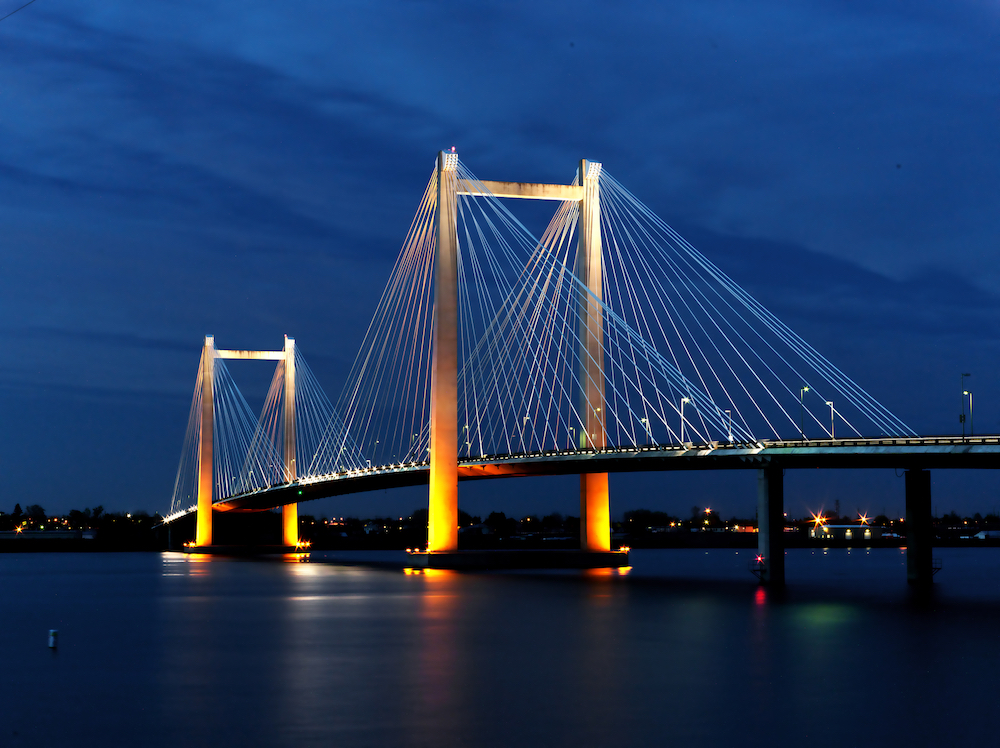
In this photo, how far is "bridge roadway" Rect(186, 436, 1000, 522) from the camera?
37.7 metres

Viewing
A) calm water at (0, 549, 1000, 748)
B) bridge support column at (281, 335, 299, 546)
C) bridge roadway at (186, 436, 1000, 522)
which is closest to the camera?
calm water at (0, 549, 1000, 748)

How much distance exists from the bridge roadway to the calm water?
4691 millimetres

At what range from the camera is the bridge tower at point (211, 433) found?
92500 mm

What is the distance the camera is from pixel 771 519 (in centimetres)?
4428

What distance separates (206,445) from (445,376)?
1909 inches

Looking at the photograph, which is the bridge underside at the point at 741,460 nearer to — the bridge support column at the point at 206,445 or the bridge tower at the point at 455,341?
the bridge tower at the point at 455,341

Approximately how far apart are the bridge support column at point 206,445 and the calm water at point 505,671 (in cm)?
5406

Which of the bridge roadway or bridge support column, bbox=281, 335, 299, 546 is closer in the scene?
the bridge roadway

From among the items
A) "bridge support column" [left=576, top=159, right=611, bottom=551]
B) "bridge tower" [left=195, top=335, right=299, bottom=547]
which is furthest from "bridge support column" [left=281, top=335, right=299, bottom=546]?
"bridge support column" [left=576, top=159, right=611, bottom=551]

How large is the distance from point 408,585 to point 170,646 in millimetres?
22023

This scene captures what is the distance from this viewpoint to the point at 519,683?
753 inches

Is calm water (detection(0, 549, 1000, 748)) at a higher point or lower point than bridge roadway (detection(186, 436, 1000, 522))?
lower

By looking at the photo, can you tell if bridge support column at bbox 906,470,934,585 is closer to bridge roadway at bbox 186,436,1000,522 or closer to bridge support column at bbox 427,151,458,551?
bridge roadway at bbox 186,436,1000,522

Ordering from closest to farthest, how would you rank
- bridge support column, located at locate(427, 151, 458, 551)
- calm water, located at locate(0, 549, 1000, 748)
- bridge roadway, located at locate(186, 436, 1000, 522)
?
calm water, located at locate(0, 549, 1000, 748), bridge roadway, located at locate(186, 436, 1000, 522), bridge support column, located at locate(427, 151, 458, 551)
